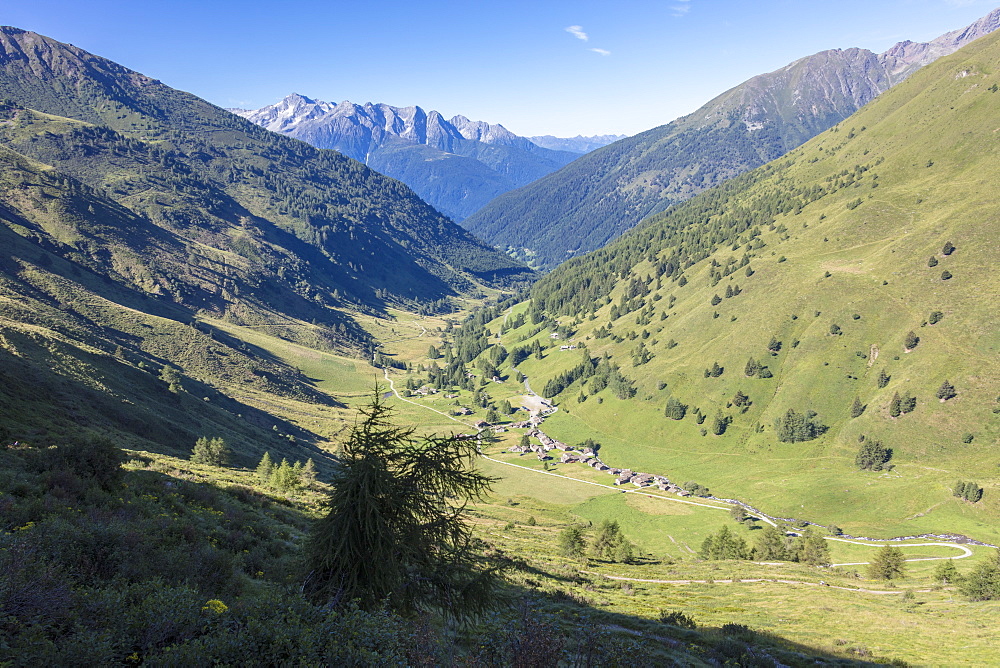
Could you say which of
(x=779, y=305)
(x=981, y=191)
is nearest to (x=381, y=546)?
(x=779, y=305)

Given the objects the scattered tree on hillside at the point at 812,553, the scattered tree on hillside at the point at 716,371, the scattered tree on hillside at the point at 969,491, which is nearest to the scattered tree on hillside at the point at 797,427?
the scattered tree on hillside at the point at 716,371

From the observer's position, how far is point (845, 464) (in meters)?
136

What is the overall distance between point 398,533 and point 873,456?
528 ft

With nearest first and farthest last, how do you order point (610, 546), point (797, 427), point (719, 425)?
point (610, 546), point (797, 427), point (719, 425)

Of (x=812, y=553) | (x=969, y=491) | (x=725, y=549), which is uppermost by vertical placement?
(x=969, y=491)

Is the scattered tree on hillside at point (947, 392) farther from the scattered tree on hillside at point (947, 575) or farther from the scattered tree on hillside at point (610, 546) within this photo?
the scattered tree on hillside at point (610, 546)

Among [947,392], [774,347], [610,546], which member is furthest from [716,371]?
[610,546]

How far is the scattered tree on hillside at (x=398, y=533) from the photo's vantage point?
14523 mm

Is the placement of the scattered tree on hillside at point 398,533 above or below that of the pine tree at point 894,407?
below

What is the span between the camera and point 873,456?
130 meters

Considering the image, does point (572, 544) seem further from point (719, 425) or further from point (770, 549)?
point (719, 425)

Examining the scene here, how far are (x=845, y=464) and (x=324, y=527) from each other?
543 ft

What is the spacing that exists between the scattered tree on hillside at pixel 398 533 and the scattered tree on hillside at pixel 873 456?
6187 inches

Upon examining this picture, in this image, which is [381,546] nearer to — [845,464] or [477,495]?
[477,495]
